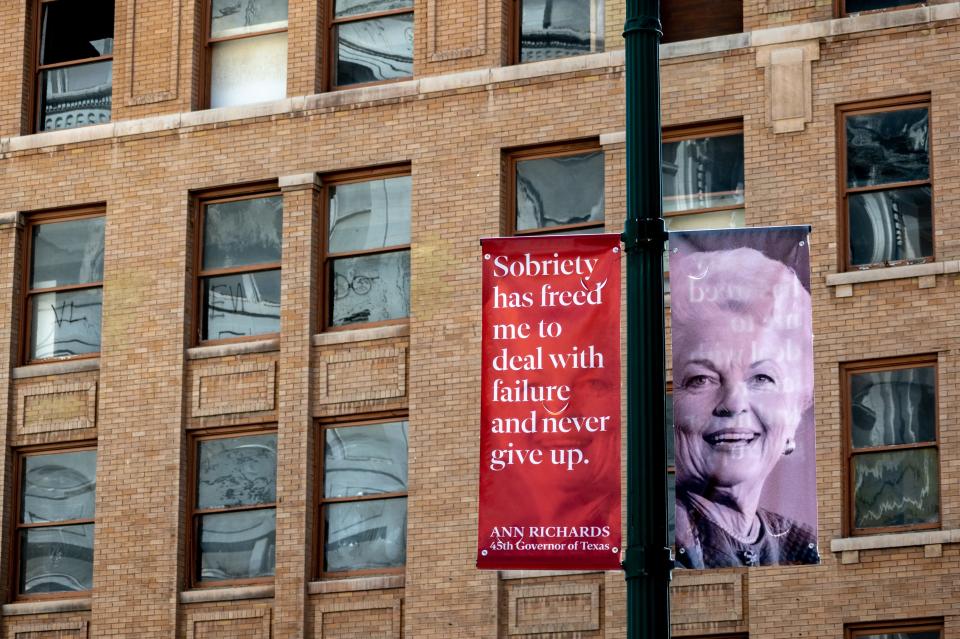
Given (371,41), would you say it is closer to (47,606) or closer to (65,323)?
(65,323)

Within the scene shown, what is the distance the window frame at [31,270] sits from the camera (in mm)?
25719

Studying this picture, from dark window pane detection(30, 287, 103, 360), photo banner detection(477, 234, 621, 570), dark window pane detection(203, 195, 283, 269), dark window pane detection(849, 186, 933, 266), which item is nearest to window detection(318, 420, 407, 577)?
dark window pane detection(203, 195, 283, 269)

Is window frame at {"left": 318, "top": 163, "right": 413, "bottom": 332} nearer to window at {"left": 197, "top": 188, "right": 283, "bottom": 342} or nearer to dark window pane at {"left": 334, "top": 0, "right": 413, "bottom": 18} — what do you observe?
window at {"left": 197, "top": 188, "right": 283, "bottom": 342}

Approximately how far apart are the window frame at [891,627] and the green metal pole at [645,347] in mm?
10787

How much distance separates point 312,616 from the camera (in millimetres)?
23344

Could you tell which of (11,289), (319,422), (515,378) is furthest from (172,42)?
(515,378)

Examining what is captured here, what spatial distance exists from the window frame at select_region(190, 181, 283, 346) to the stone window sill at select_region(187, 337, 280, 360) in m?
0.20

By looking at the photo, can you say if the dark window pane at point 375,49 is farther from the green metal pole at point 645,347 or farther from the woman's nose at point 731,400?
the woman's nose at point 731,400

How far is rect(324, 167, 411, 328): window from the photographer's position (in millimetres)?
24141

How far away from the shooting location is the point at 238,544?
2417cm

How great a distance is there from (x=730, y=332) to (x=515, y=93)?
12.5 meters

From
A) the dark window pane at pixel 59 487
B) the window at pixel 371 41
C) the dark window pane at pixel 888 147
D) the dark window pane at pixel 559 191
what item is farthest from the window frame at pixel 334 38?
the dark window pane at pixel 888 147

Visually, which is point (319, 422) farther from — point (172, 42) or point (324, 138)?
point (172, 42)

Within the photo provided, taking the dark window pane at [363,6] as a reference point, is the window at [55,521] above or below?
below
